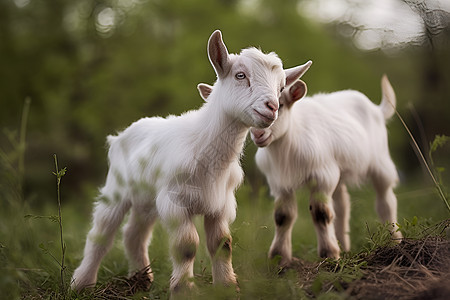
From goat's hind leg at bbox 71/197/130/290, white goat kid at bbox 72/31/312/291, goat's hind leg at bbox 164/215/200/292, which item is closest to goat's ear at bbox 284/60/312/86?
white goat kid at bbox 72/31/312/291

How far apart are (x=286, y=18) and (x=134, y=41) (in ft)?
14.2

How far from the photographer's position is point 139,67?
42.7ft

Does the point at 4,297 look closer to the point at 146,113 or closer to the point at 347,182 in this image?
the point at 347,182

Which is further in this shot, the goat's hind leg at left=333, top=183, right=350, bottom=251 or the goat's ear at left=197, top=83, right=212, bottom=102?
the goat's hind leg at left=333, top=183, right=350, bottom=251

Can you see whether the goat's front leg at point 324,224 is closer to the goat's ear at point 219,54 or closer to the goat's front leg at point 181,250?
the goat's front leg at point 181,250

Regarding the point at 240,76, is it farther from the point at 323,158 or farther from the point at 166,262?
the point at 166,262

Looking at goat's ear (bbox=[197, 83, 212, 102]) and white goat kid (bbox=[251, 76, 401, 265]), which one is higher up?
goat's ear (bbox=[197, 83, 212, 102])

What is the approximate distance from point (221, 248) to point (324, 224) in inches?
51.7

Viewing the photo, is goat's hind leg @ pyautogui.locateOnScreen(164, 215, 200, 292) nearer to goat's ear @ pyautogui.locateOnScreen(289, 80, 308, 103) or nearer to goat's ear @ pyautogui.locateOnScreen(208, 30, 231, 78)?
goat's ear @ pyautogui.locateOnScreen(208, 30, 231, 78)

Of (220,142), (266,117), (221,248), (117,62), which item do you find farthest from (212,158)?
(117,62)

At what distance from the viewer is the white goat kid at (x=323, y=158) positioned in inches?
167

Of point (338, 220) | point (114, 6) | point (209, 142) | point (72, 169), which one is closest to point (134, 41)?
point (114, 6)

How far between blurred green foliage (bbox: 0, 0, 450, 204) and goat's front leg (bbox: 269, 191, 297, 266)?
6354 mm

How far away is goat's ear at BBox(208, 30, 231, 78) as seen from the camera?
3180 mm
